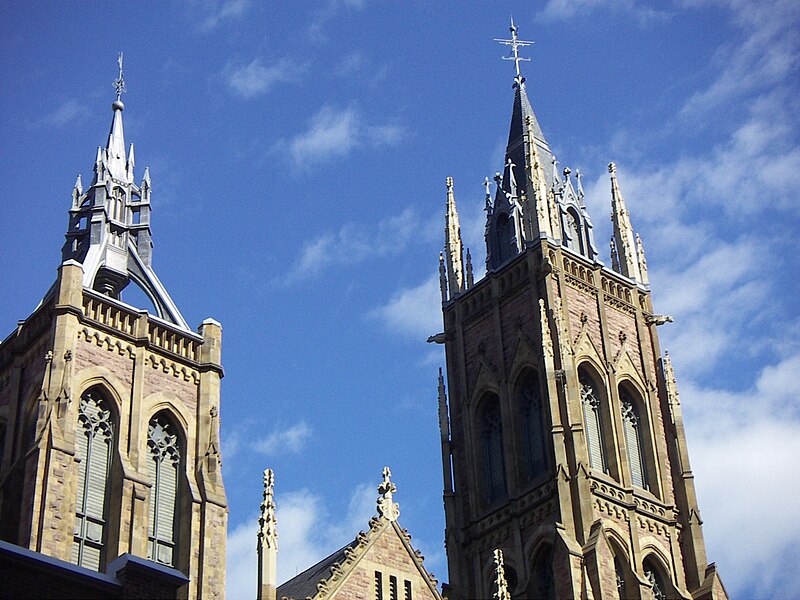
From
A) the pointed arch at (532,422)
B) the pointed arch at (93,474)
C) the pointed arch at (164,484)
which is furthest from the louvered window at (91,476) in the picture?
the pointed arch at (532,422)

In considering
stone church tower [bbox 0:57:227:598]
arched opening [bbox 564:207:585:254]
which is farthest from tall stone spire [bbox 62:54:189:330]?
arched opening [bbox 564:207:585:254]

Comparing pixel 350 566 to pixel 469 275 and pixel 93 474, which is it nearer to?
pixel 93 474

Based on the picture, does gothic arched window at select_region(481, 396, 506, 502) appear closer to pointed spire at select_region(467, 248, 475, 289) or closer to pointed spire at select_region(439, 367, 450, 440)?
pointed spire at select_region(439, 367, 450, 440)

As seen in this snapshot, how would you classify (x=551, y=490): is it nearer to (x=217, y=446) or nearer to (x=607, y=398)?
(x=607, y=398)

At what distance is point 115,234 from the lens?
4291 centimetres

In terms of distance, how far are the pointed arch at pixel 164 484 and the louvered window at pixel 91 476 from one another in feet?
3.71

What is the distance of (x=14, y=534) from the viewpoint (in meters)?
35.7

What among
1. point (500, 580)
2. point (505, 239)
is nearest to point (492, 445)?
point (505, 239)

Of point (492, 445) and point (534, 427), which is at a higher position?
point (492, 445)

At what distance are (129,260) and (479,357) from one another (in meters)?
9.94

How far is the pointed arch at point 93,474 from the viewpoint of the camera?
36000 mm

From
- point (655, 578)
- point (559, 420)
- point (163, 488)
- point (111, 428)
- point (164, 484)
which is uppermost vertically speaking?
point (559, 420)

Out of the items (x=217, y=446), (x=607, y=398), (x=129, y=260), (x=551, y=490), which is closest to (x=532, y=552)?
(x=551, y=490)

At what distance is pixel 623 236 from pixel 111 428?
17.6 meters
